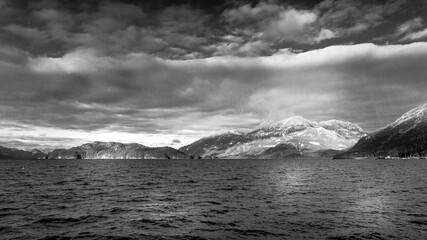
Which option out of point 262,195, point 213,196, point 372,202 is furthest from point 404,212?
point 213,196

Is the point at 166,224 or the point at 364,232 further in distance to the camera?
the point at 166,224

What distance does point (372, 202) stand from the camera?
48.3 meters

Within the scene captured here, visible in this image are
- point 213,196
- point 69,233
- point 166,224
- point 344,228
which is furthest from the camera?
point 213,196

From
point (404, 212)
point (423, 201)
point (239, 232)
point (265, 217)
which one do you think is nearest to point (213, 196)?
point (265, 217)

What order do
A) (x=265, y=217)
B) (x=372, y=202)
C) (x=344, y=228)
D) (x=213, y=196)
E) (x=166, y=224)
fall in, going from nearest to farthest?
(x=344, y=228) < (x=166, y=224) < (x=265, y=217) < (x=372, y=202) < (x=213, y=196)

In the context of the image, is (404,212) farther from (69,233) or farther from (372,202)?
(69,233)

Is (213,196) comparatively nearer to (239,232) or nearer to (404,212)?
(239,232)

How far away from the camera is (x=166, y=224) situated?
34.0 metres

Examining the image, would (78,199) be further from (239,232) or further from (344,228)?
(344,228)

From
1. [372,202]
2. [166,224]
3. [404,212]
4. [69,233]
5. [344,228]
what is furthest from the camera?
[372,202]

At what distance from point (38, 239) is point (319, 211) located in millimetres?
32683

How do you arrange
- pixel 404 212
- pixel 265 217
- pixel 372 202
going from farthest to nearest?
pixel 372 202, pixel 404 212, pixel 265 217

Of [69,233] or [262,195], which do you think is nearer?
[69,233]

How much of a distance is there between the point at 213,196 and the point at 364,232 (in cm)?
3041
